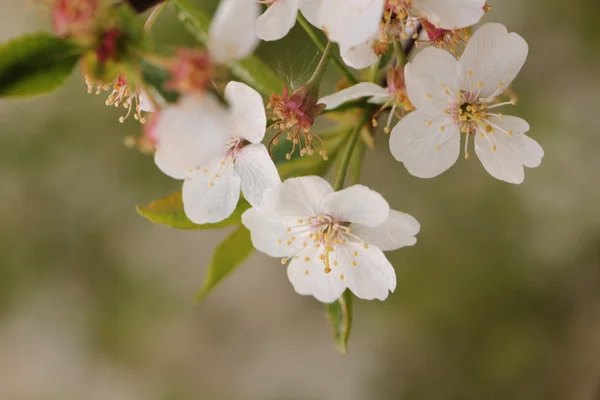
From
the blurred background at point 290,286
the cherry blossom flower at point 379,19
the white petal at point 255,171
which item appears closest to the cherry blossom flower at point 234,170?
the white petal at point 255,171

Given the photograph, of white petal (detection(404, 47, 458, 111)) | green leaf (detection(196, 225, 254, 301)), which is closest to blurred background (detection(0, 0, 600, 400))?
green leaf (detection(196, 225, 254, 301))

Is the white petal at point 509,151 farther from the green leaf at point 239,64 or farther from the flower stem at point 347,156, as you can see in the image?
the green leaf at point 239,64

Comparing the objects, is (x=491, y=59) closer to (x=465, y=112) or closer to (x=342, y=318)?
(x=465, y=112)

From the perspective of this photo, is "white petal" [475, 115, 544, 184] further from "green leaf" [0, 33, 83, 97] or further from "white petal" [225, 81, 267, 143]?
"green leaf" [0, 33, 83, 97]

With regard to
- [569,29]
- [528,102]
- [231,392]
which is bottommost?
[231,392]

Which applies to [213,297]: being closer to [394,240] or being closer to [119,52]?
[394,240]

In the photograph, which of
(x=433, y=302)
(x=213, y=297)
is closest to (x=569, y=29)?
(x=433, y=302)
